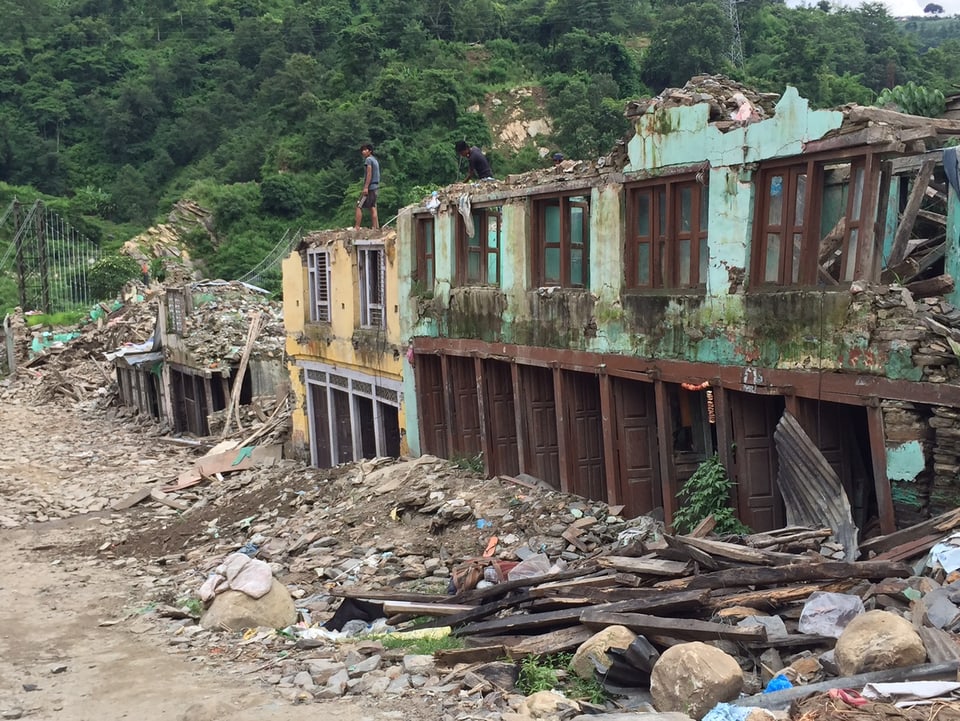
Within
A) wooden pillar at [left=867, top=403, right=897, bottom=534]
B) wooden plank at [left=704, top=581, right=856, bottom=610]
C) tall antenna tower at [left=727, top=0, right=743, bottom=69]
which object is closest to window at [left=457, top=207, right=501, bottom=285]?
wooden pillar at [left=867, top=403, right=897, bottom=534]

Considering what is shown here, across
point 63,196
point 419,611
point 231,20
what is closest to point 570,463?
point 419,611

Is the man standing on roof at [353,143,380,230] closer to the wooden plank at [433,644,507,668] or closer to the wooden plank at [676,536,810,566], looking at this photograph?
the wooden plank at [676,536,810,566]

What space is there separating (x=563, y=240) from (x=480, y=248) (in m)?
2.32

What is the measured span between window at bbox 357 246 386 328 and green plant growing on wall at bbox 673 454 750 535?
8408mm

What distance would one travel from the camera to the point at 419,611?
33.1 feet

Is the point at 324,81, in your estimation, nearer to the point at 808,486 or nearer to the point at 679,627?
the point at 808,486

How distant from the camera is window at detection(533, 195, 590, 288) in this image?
13414mm

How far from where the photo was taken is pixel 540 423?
570 inches

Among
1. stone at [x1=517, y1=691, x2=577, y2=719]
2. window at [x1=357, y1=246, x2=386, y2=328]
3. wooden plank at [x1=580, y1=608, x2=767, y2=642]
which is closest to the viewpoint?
stone at [x1=517, y1=691, x2=577, y2=719]

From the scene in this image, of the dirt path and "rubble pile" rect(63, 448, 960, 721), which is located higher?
"rubble pile" rect(63, 448, 960, 721)

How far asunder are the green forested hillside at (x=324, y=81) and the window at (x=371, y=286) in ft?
99.3

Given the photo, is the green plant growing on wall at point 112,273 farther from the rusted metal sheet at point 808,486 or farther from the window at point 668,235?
the rusted metal sheet at point 808,486

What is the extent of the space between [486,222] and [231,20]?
218 ft

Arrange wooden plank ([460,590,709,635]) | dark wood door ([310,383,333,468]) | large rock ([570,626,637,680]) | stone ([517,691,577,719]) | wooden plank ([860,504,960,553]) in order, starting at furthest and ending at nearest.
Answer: dark wood door ([310,383,333,468]), wooden plank ([860,504,960,553]), wooden plank ([460,590,709,635]), large rock ([570,626,637,680]), stone ([517,691,577,719])
